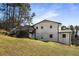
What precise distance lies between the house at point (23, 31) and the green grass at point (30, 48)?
8 centimetres

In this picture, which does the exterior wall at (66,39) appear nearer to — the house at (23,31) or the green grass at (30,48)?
the green grass at (30,48)

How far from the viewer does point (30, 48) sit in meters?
6.70

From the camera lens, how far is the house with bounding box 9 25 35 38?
22.3 ft

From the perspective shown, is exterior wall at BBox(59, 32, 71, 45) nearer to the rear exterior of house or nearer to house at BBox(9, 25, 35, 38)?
the rear exterior of house

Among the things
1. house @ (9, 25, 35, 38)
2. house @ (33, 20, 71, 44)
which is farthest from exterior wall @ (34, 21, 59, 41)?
house @ (9, 25, 35, 38)

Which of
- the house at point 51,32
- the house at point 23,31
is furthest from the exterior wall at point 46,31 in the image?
the house at point 23,31

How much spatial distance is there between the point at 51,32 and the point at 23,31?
524 millimetres

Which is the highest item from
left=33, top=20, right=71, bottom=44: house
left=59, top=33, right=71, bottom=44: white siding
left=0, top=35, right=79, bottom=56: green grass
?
left=33, top=20, right=71, bottom=44: house

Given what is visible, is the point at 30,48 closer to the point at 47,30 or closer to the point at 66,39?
the point at 47,30

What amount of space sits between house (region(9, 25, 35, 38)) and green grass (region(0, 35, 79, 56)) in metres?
0.08

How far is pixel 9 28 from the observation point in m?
Answer: 6.79

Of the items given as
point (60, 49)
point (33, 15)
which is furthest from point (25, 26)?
point (60, 49)

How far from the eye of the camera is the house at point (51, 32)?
677 cm

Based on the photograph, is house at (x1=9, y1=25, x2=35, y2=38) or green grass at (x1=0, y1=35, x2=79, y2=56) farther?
house at (x1=9, y1=25, x2=35, y2=38)
